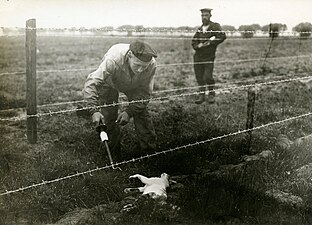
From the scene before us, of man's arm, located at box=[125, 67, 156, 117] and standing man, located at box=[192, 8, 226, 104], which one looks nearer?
man's arm, located at box=[125, 67, 156, 117]

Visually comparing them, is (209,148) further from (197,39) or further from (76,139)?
(197,39)

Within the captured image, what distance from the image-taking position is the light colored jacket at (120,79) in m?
4.16

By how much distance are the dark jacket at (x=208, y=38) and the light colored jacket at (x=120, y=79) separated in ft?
11.9

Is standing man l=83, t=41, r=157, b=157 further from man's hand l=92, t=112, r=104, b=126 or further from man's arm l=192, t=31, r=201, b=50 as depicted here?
man's arm l=192, t=31, r=201, b=50

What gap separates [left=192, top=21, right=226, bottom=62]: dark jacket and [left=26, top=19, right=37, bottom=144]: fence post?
13.2 feet

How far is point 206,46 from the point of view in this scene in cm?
824

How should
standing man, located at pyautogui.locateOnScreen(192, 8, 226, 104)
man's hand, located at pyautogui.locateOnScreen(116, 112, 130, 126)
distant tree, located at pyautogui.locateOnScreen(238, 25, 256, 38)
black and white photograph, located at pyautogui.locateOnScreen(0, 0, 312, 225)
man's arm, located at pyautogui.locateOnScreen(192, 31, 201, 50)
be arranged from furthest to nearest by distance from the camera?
man's arm, located at pyautogui.locateOnScreen(192, 31, 201, 50), standing man, located at pyautogui.locateOnScreen(192, 8, 226, 104), distant tree, located at pyautogui.locateOnScreen(238, 25, 256, 38), man's hand, located at pyautogui.locateOnScreen(116, 112, 130, 126), black and white photograph, located at pyautogui.locateOnScreen(0, 0, 312, 225)

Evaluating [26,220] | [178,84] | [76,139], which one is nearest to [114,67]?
[76,139]

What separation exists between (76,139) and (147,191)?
154 centimetres

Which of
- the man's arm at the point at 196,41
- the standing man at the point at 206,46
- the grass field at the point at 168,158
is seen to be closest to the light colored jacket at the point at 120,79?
the grass field at the point at 168,158

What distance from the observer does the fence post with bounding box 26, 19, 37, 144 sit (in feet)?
15.0

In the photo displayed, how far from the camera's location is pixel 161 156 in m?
4.37

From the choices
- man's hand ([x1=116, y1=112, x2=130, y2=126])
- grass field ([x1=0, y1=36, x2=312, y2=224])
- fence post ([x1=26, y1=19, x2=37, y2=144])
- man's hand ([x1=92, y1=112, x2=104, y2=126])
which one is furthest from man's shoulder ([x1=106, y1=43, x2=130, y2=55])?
grass field ([x1=0, y1=36, x2=312, y2=224])

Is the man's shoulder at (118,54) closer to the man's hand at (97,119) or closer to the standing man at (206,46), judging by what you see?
the man's hand at (97,119)
